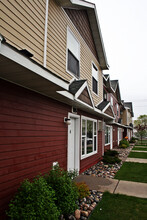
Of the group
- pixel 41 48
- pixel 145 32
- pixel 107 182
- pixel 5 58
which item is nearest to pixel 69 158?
pixel 107 182

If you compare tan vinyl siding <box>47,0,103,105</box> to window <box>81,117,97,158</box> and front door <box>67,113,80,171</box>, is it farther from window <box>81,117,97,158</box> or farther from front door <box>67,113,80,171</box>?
window <box>81,117,97,158</box>

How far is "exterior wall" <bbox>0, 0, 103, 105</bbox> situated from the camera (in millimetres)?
3264

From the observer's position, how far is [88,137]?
8.21 m

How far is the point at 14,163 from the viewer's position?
3391 millimetres

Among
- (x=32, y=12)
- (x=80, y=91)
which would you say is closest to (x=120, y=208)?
(x=80, y=91)

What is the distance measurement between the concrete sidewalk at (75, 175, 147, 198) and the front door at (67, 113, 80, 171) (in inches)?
23.1

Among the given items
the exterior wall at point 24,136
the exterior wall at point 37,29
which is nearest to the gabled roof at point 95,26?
the exterior wall at point 37,29

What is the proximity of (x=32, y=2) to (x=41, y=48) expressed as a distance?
1.03 m

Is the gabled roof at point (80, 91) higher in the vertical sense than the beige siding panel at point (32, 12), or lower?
lower

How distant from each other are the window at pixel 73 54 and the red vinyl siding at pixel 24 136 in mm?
1992

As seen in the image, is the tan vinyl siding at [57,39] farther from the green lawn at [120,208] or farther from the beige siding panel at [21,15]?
the green lawn at [120,208]

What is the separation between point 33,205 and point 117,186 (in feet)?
12.2

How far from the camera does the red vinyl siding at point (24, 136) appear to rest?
3170 millimetres

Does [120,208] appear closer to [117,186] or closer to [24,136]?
[117,186]
